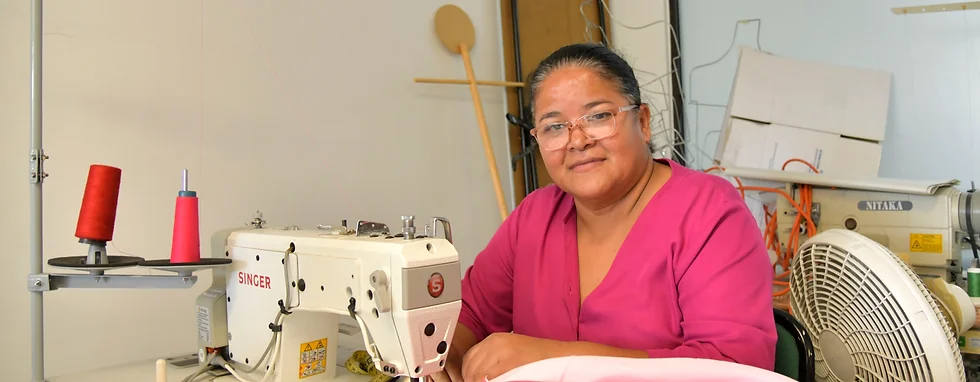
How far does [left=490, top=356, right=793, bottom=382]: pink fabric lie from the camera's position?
0.63m

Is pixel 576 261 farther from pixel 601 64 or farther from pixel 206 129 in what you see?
pixel 206 129

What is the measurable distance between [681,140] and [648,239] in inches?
66.6

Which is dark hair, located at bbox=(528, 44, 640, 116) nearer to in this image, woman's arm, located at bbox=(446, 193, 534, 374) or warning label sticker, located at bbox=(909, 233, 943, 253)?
woman's arm, located at bbox=(446, 193, 534, 374)

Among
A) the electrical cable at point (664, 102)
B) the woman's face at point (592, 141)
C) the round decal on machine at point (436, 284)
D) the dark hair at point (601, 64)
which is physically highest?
the electrical cable at point (664, 102)

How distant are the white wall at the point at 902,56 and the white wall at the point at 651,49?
206 millimetres

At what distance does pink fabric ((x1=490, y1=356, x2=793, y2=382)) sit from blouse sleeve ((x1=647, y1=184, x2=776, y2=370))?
0.81 feet

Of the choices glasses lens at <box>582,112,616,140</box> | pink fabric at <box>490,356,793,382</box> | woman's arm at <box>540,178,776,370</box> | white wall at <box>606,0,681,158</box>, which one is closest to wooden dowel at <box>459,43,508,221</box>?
white wall at <box>606,0,681,158</box>

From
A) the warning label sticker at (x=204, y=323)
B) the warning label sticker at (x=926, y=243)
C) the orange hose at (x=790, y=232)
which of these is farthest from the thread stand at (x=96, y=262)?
the warning label sticker at (x=926, y=243)

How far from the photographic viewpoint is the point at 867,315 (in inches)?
40.6

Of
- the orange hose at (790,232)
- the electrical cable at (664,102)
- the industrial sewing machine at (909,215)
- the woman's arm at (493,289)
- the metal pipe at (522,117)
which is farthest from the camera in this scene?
the electrical cable at (664,102)

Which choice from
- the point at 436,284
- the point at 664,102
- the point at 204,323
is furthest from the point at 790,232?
the point at 204,323

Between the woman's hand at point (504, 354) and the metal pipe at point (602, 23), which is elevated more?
the metal pipe at point (602, 23)

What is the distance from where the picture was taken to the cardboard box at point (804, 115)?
2234 millimetres

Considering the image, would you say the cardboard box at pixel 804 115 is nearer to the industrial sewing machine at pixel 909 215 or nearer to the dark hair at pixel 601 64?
the industrial sewing machine at pixel 909 215
